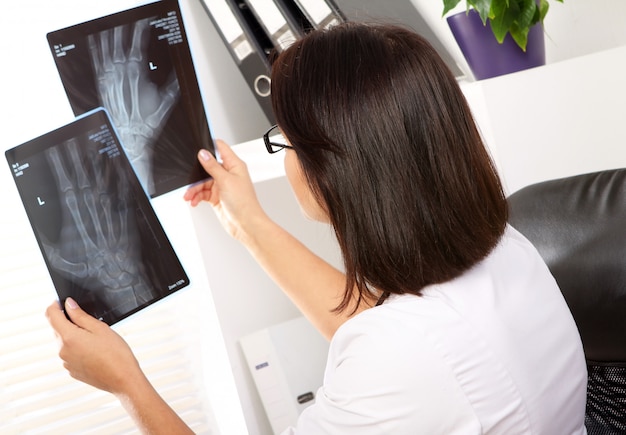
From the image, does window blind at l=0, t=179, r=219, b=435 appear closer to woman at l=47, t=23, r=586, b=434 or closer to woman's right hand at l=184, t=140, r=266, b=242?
woman's right hand at l=184, t=140, r=266, b=242

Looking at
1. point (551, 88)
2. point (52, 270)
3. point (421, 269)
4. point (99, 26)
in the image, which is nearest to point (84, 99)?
point (99, 26)

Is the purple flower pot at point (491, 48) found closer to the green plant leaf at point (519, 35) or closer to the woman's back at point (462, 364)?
the green plant leaf at point (519, 35)

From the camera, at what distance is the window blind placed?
150cm

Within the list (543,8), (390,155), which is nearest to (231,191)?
(390,155)

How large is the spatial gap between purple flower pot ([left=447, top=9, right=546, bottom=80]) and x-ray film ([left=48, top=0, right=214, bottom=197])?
0.58 meters

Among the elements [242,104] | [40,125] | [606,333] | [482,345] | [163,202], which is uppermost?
[40,125]

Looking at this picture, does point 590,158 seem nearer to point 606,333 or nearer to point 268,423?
point 606,333

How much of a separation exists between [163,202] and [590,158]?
972 mm

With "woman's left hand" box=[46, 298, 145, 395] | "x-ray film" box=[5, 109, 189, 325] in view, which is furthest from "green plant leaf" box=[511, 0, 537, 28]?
"woman's left hand" box=[46, 298, 145, 395]

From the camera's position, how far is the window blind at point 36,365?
1.50 meters

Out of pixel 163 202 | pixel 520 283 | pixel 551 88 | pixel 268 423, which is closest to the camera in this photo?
pixel 520 283

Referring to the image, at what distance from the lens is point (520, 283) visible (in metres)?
0.95

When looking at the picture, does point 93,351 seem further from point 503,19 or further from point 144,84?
point 503,19

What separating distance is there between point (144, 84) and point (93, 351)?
47cm
